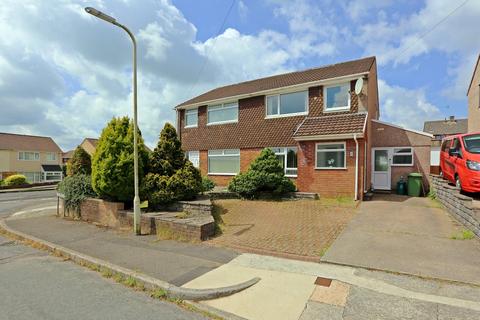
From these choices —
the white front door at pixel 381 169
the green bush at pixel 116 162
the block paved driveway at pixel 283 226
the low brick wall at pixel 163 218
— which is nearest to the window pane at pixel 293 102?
the white front door at pixel 381 169

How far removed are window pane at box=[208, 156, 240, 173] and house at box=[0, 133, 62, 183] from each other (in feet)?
128

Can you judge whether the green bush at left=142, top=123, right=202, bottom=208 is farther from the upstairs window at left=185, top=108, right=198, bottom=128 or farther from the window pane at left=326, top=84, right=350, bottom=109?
the upstairs window at left=185, top=108, right=198, bottom=128

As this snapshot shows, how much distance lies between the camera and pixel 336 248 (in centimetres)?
593

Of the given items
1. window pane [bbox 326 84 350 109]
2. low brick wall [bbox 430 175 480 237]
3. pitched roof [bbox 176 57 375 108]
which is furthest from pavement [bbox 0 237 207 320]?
pitched roof [bbox 176 57 375 108]

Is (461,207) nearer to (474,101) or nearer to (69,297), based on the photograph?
(69,297)

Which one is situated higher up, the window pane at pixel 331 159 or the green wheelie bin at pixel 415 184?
the window pane at pixel 331 159

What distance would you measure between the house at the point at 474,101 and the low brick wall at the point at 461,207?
1211 cm

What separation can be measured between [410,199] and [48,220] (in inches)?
579

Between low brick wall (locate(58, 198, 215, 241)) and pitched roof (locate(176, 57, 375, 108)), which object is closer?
low brick wall (locate(58, 198, 215, 241))

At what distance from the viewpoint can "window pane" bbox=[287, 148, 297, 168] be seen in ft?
46.2

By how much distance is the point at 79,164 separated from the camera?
474 inches

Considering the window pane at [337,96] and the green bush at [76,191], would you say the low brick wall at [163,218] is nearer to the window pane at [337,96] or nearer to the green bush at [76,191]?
the green bush at [76,191]

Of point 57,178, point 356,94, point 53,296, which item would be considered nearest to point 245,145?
point 356,94

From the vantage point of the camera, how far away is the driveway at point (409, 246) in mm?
4801
